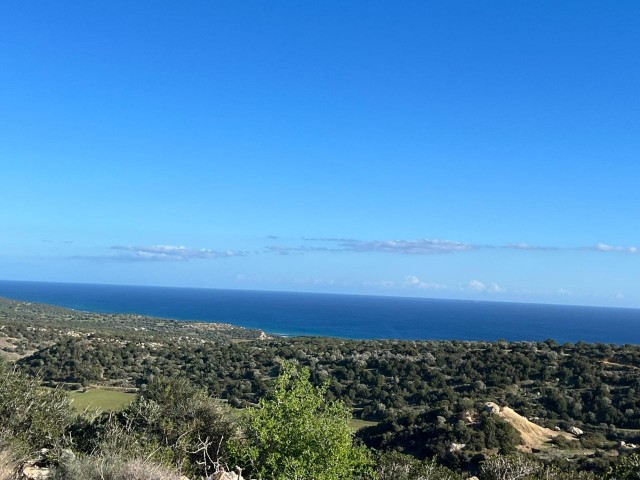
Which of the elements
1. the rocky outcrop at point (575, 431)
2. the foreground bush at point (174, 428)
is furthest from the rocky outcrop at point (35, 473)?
the rocky outcrop at point (575, 431)

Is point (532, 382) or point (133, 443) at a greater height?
point (133, 443)

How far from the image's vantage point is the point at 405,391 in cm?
3462

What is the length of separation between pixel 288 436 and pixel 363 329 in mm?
142894

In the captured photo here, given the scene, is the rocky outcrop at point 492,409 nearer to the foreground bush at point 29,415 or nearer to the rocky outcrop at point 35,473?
the foreground bush at point 29,415

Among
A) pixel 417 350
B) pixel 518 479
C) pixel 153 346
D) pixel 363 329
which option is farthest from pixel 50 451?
pixel 363 329

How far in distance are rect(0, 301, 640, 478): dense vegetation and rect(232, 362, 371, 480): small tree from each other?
273mm

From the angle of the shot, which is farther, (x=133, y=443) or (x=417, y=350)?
(x=417, y=350)

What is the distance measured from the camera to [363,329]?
500 ft

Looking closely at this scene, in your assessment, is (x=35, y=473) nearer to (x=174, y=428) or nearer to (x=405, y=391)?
(x=174, y=428)

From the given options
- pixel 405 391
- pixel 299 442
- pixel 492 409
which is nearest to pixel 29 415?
pixel 299 442

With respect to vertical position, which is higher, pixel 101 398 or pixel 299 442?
pixel 299 442

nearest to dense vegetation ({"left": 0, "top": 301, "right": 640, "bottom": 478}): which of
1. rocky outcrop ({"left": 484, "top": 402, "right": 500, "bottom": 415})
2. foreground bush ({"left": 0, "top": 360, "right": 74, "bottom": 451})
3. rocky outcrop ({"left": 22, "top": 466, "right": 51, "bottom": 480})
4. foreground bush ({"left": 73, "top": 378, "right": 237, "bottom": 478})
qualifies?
foreground bush ({"left": 73, "top": 378, "right": 237, "bottom": 478})

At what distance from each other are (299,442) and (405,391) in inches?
957

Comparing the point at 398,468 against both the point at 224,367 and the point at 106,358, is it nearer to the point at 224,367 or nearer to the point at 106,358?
the point at 224,367
